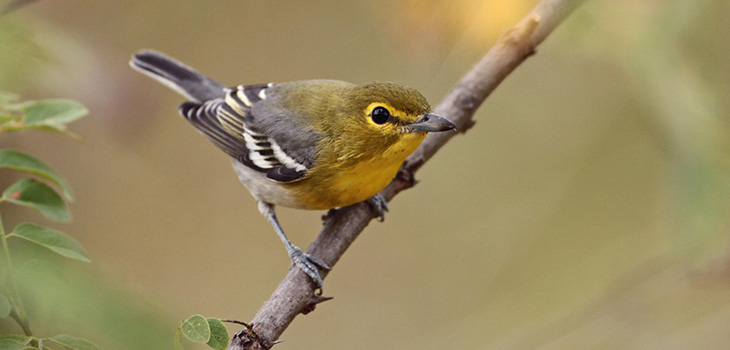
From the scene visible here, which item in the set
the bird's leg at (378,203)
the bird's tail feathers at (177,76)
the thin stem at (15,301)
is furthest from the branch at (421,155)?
the bird's tail feathers at (177,76)

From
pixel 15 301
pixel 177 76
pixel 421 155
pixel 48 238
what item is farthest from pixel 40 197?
pixel 177 76

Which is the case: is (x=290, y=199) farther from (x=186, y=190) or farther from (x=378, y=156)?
(x=186, y=190)

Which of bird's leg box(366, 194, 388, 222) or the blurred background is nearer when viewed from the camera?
bird's leg box(366, 194, 388, 222)

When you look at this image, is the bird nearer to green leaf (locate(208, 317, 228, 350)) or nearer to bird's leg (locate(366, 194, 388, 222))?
bird's leg (locate(366, 194, 388, 222))

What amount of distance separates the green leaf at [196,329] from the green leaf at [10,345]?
0.37 meters

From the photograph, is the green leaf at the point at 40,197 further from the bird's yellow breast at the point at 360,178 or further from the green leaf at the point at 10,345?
the bird's yellow breast at the point at 360,178

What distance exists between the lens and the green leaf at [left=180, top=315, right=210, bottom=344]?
1653 millimetres

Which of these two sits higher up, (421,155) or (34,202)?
A: (421,155)

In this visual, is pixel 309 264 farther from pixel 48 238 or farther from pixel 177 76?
pixel 177 76

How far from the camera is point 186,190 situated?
6.57 m

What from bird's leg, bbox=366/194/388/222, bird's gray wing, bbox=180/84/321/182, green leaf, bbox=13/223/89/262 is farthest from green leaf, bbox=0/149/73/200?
bird's leg, bbox=366/194/388/222

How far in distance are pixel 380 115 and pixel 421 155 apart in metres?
0.34

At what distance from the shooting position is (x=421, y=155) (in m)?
3.64

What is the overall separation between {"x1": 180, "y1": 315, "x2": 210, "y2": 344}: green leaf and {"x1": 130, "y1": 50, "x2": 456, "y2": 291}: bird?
1011 mm
